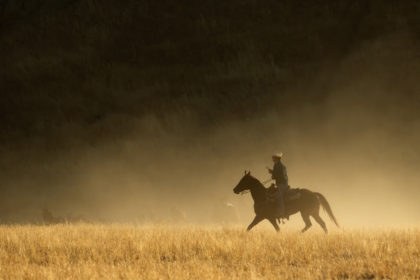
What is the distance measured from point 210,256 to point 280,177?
4.09m

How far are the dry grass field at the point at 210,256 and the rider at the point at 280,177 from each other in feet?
3.11

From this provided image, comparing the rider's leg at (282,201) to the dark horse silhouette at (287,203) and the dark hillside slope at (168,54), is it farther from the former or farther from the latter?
the dark hillside slope at (168,54)

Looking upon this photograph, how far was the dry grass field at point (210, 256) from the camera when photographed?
9750mm

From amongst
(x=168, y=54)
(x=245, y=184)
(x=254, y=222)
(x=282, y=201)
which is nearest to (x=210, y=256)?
(x=254, y=222)

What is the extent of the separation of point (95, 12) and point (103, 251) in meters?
58.8

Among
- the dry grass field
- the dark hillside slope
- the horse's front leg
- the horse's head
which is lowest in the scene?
the dry grass field

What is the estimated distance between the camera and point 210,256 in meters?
11.5

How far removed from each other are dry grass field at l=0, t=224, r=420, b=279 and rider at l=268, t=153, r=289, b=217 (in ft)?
3.11

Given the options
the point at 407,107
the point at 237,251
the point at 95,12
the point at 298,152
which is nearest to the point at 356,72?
the point at 407,107

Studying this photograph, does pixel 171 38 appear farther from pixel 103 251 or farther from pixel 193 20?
pixel 103 251

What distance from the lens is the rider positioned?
15.0 metres

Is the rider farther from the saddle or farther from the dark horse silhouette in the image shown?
the dark horse silhouette

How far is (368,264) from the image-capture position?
33.1 feet

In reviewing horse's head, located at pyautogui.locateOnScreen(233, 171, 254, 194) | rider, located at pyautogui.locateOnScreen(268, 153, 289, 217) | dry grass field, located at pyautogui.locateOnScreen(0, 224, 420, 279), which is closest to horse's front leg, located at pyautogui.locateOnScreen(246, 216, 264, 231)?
dry grass field, located at pyautogui.locateOnScreen(0, 224, 420, 279)
